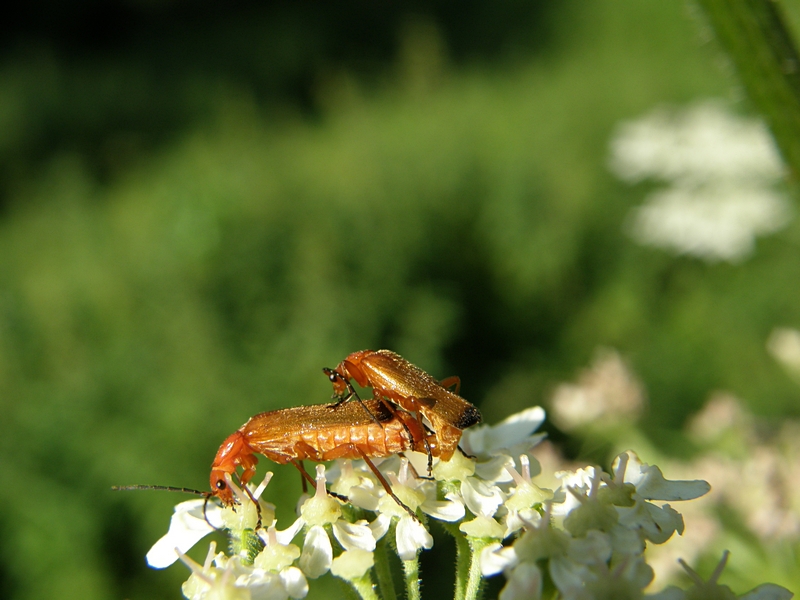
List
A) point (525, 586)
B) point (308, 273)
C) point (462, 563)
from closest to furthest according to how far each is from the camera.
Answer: point (525, 586)
point (462, 563)
point (308, 273)

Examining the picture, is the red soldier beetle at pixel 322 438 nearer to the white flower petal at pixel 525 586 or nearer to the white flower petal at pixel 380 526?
the white flower petal at pixel 380 526

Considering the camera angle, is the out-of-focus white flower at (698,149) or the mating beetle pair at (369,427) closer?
the mating beetle pair at (369,427)

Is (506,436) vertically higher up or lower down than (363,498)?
lower down

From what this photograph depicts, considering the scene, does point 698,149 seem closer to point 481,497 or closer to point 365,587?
point 481,497

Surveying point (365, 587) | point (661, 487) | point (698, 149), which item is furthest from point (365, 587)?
point (698, 149)

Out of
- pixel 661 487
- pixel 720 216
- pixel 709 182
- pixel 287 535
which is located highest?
pixel 287 535

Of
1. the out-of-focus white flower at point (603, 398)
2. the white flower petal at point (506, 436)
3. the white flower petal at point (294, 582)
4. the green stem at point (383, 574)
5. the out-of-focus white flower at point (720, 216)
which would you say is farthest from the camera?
the out-of-focus white flower at point (720, 216)

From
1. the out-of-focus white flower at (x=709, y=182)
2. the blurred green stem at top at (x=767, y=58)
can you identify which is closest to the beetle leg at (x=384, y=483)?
the blurred green stem at top at (x=767, y=58)
